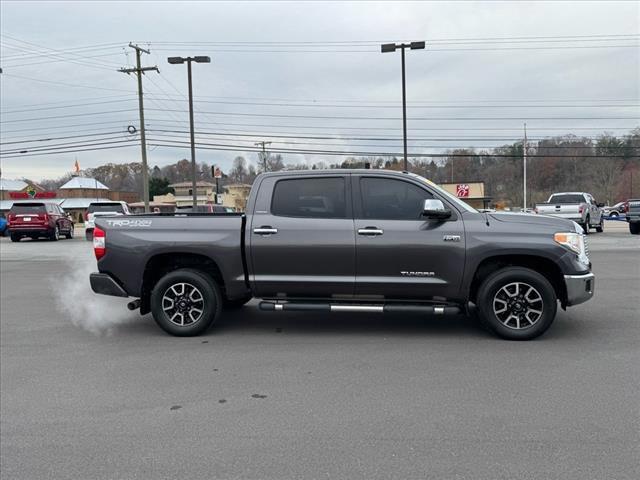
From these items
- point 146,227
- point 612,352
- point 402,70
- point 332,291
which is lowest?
point 612,352

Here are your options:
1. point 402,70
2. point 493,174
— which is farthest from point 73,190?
point 402,70

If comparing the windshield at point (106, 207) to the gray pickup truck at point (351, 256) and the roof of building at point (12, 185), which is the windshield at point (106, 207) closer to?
the gray pickup truck at point (351, 256)

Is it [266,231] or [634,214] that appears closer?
[266,231]

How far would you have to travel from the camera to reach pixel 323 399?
4.16 meters

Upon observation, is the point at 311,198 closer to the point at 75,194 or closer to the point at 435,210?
the point at 435,210

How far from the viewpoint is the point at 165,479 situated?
3.02m

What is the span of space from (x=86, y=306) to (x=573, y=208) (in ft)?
65.6

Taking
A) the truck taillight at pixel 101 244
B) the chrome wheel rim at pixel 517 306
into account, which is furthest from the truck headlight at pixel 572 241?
the truck taillight at pixel 101 244

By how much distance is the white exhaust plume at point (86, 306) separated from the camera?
6.91 meters

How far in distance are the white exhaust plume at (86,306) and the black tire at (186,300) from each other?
912mm

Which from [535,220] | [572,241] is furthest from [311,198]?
[572,241]

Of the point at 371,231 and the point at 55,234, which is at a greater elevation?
the point at 371,231

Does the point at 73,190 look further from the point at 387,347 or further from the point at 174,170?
the point at 387,347

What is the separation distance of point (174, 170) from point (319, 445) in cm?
13415
